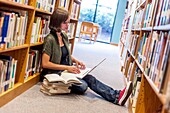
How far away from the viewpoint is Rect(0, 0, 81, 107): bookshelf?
6.32 ft

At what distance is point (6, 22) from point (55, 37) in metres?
0.88

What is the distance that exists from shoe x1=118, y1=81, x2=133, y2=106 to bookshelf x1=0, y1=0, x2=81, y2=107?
0.91 m

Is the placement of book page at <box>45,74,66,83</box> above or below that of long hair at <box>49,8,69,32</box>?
below

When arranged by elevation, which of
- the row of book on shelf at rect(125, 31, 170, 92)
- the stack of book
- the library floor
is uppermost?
the row of book on shelf at rect(125, 31, 170, 92)

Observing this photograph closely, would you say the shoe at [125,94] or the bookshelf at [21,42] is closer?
the bookshelf at [21,42]

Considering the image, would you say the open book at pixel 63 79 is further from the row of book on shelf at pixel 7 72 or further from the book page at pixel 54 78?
the row of book on shelf at pixel 7 72

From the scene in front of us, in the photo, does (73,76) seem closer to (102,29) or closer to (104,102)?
(104,102)

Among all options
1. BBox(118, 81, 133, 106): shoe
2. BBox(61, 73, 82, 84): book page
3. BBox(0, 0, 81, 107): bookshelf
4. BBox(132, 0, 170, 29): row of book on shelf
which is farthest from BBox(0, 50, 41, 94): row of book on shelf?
BBox(132, 0, 170, 29): row of book on shelf

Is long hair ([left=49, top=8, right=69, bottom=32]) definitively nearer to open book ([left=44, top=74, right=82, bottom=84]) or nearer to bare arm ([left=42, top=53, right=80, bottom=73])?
bare arm ([left=42, top=53, right=80, bottom=73])

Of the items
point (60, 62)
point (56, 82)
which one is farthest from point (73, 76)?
point (60, 62)

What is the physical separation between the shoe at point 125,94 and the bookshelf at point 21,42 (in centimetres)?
91

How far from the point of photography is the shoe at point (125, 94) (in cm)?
245

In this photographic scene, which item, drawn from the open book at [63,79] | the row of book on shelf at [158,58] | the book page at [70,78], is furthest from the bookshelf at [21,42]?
the row of book on shelf at [158,58]

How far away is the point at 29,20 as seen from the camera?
7.59 feet
